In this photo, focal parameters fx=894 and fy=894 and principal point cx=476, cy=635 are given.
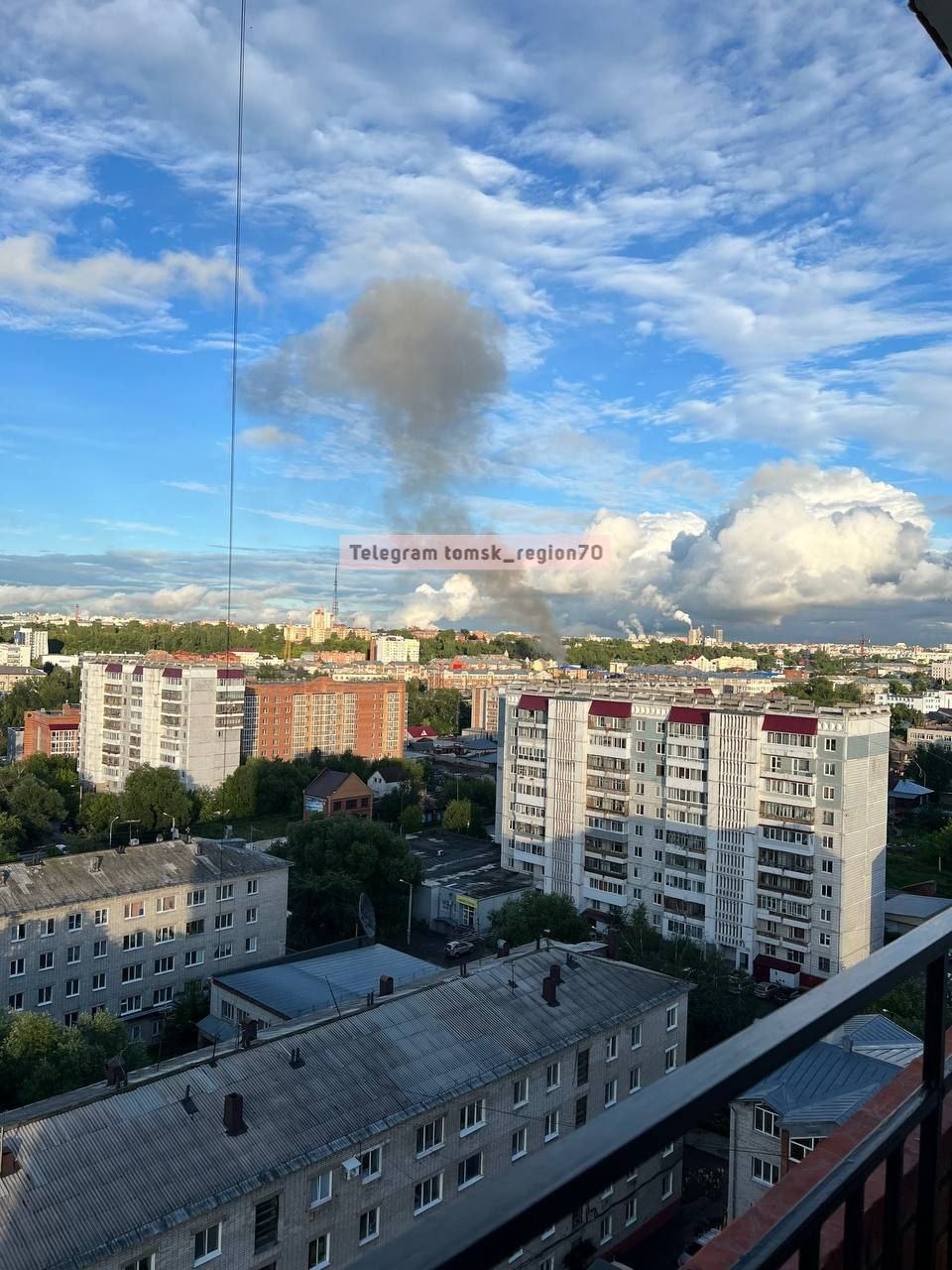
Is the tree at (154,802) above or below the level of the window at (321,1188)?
below

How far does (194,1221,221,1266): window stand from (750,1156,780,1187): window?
299 cm

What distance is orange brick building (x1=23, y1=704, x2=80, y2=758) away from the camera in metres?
26.0

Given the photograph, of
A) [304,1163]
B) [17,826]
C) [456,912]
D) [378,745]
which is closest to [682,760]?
[456,912]

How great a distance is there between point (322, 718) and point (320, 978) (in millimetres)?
18111

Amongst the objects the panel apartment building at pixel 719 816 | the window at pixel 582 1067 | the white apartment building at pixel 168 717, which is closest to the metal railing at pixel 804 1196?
the window at pixel 582 1067

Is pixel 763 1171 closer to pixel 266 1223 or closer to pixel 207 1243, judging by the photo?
pixel 266 1223

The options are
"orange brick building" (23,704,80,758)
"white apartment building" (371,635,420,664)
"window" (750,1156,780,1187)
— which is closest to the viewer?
"window" (750,1156,780,1187)

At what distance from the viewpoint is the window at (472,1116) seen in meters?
5.14

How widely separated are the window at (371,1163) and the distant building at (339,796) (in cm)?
1515

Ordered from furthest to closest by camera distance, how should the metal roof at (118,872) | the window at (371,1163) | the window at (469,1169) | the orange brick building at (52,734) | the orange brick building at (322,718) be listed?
the orange brick building at (52,734) < the orange brick building at (322,718) < the metal roof at (118,872) < the window at (469,1169) < the window at (371,1163)

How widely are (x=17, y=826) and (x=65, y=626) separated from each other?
193ft

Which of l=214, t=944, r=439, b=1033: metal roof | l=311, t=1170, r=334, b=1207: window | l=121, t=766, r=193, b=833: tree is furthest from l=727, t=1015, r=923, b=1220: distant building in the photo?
l=121, t=766, r=193, b=833: tree

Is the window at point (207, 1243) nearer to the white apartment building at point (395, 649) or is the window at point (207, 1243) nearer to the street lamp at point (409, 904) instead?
the street lamp at point (409, 904)

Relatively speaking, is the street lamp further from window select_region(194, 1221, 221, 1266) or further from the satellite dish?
window select_region(194, 1221, 221, 1266)
